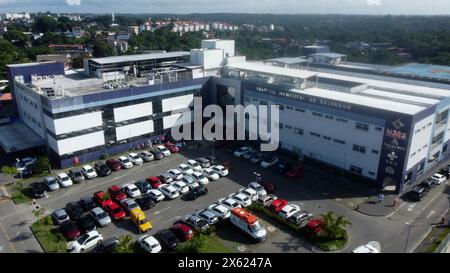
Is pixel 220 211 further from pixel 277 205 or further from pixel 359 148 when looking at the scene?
pixel 359 148

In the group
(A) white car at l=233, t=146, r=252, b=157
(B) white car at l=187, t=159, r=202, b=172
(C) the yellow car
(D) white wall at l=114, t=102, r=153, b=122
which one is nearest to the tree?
(C) the yellow car

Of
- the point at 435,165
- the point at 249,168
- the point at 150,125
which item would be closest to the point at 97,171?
the point at 150,125

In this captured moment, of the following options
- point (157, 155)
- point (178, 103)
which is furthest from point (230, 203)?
point (178, 103)

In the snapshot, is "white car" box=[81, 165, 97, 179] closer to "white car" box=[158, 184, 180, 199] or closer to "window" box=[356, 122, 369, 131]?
"white car" box=[158, 184, 180, 199]

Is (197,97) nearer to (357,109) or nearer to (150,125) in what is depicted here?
(150,125)

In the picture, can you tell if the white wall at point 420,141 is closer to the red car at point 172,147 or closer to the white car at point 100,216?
the red car at point 172,147

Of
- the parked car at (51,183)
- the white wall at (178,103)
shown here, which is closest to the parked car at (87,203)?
the parked car at (51,183)
